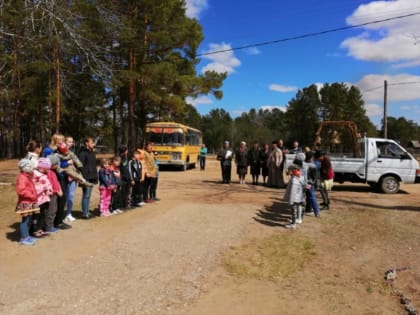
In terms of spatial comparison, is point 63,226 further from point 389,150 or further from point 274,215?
point 389,150

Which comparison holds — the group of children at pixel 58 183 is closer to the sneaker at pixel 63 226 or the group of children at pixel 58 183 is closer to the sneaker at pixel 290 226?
the sneaker at pixel 63 226

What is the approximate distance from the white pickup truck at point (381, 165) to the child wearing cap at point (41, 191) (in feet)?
36.3

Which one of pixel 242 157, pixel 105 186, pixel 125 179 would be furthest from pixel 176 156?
pixel 105 186

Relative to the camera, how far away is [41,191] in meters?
6.95

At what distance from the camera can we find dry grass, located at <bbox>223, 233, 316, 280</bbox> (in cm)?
580

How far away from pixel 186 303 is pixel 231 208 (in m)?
6.39

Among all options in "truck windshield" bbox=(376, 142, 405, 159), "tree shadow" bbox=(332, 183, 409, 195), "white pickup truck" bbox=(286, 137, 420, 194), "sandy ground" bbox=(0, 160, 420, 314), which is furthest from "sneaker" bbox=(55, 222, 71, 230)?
"truck windshield" bbox=(376, 142, 405, 159)

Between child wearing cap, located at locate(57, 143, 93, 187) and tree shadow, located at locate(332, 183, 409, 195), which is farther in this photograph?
tree shadow, located at locate(332, 183, 409, 195)

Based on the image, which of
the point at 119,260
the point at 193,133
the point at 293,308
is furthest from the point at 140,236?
the point at 193,133

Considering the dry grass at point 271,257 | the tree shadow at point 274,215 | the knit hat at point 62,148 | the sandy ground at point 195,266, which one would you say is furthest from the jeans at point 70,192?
the tree shadow at point 274,215

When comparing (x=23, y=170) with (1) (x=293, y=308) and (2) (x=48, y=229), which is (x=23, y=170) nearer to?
(2) (x=48, y=229)

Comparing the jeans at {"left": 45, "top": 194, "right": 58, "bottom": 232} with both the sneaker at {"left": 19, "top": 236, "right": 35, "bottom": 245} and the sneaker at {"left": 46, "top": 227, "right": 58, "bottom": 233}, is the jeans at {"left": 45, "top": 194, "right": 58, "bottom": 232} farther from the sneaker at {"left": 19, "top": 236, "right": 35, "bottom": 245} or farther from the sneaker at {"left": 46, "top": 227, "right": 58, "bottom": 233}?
the sneaker at {"left": 19, "top": 236, "right": 35, "bottom": 245}

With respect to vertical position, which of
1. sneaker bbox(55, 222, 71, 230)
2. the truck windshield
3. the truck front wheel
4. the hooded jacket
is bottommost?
sneaker bbox(55, 222, 71, 230)

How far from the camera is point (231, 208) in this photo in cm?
1091
